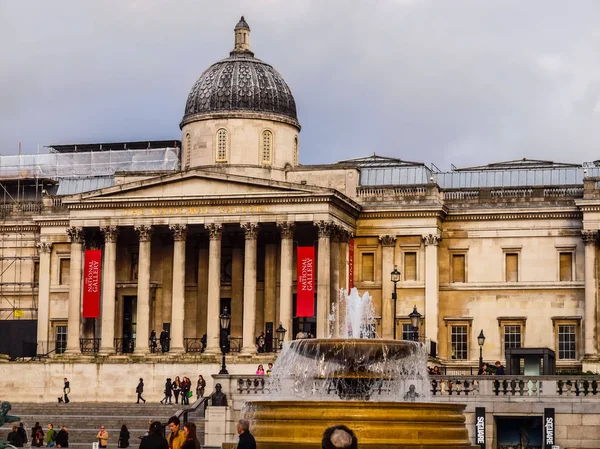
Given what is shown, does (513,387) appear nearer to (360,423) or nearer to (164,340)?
(164,340)

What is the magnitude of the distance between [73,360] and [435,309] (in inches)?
728

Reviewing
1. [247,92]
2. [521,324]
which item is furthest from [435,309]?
[247,92]

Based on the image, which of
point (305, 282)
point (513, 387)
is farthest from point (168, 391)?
point (513, 387)

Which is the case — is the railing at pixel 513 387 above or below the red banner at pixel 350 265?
below

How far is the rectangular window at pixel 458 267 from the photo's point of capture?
7781 cm

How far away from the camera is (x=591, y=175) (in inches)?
3093

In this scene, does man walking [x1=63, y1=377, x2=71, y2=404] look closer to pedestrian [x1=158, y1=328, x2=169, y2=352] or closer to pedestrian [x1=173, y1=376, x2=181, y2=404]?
pedestrian [x1=158, y1=328, x2=169, y2=352]

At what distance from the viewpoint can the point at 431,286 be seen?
76062mm

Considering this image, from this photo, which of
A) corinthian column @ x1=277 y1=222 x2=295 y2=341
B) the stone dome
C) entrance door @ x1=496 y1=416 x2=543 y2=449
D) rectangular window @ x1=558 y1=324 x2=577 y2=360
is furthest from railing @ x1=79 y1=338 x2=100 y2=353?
entrance door @ x1=496 y1=416 x2=543 y2=449

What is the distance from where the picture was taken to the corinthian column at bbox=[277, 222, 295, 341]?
71.9 m

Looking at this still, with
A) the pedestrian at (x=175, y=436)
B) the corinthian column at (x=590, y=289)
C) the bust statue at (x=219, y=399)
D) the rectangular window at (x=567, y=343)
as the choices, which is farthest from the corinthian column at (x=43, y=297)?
the pedestrian at (x=175, y=436)

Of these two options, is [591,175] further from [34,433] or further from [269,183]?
[34,433]

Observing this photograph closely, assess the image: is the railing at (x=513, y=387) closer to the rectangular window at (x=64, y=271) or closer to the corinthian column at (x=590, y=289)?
the corinthian column at (x=590, y=289)

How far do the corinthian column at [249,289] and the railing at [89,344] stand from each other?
325 inches
